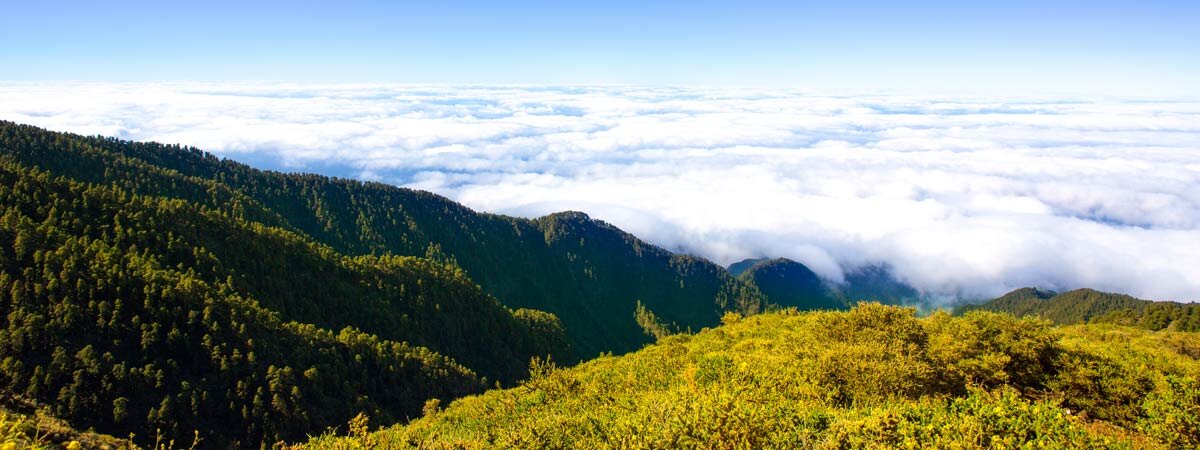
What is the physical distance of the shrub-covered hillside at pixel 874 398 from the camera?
2248 centimetres

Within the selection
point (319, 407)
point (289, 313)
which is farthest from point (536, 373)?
point (289, 313)

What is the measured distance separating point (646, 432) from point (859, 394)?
1450cm

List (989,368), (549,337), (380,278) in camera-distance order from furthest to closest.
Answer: (549,337)
(380,278)
(989,368)

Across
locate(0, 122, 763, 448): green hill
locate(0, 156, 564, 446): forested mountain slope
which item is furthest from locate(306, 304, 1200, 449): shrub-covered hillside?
locate(0, 156, 564, 446): forested mountain slope

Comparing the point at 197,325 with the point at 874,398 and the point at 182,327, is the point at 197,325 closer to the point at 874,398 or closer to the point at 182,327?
the point at 182,327

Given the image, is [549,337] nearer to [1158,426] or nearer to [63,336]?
[63,336]

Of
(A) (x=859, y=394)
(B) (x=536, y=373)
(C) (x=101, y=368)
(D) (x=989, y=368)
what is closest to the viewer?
(A) (x=859, y=394)

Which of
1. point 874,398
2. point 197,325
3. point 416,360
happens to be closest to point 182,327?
point 197,325

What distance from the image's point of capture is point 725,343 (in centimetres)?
6512

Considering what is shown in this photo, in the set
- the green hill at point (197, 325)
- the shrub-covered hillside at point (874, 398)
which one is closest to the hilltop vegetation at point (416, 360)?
the shrub-covered hillside at point (874, 398)

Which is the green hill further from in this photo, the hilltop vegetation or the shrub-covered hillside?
the shrub-covered hillside

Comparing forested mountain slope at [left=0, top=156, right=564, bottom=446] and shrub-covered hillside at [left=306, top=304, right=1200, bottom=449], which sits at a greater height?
shrub-covered hillside at [left=306, top=304, right=1200, bottom=449]

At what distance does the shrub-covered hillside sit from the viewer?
2248cm

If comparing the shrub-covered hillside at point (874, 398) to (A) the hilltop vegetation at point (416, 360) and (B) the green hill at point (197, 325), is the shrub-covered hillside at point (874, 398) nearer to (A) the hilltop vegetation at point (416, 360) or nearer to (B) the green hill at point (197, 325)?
(A) the hilltop vegetation at point (416, 360)
